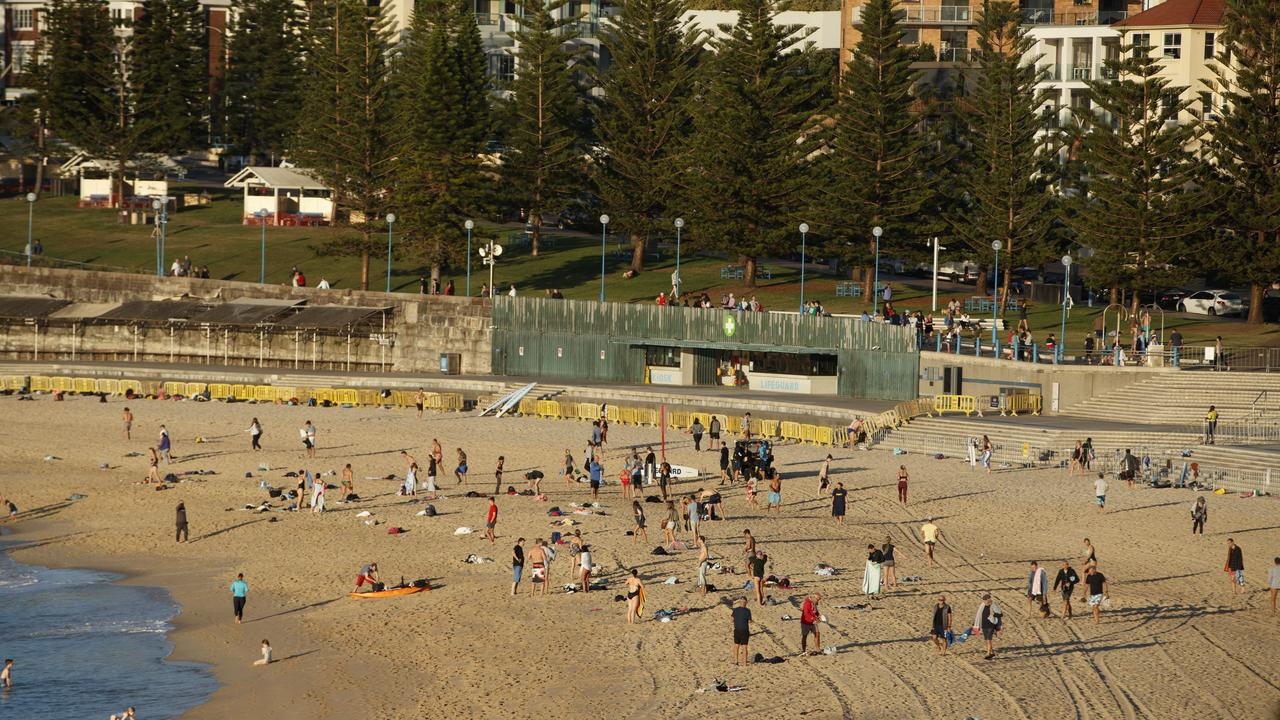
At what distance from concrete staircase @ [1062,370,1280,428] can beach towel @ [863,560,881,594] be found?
53.3 ft

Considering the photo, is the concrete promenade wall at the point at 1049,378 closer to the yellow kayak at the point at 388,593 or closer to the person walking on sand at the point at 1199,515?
the person walking on sand at the point at 1199,515

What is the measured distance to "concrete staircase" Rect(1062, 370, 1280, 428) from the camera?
3909 cm

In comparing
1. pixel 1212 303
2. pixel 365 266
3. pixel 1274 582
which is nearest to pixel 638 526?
pixel 1274 582

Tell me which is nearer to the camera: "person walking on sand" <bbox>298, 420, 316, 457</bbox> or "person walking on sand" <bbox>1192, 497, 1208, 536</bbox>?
"person walking on sand" <bbox>1192, 497, 1208, 536</bbox>

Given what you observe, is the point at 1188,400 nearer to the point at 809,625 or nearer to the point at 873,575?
the point at 873,575

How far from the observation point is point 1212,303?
54.1 meters

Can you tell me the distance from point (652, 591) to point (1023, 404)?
1893 cm

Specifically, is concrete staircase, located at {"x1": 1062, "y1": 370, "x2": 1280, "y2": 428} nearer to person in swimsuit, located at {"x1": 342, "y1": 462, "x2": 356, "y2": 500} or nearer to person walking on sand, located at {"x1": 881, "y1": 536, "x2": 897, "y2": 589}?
person walking on sand, located at {"x1": 881, "y1": 536, "x2": 897, "y2": 589}

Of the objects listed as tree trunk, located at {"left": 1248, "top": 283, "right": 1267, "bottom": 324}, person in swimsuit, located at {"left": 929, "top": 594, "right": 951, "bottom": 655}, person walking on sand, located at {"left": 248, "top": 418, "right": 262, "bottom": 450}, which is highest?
tree trunk, located at {"left": 1248, "top": 283, "right": 1267, "bottom": 324}

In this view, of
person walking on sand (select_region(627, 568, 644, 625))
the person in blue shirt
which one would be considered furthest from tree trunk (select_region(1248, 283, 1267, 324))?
person walking on sand (select_region(627, 568, 644, 625))

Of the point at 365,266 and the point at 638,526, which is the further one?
the point at 365,266

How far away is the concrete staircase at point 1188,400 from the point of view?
39.1 m

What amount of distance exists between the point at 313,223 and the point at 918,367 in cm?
3745

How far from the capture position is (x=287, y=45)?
8050cm
